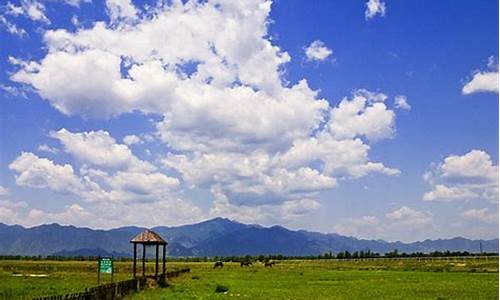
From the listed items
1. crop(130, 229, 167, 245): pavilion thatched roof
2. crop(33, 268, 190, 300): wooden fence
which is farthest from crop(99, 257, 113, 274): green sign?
crop(130, 229, 167, 245): pavilion thatched roof

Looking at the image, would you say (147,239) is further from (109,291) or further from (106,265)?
(109,291)

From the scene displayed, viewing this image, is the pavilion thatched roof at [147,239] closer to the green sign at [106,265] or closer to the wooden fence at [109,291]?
the wooden fence at [109,291]

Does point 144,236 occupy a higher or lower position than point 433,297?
higher

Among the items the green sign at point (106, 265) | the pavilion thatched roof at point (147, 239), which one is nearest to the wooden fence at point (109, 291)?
the green sign at point (106, 265)

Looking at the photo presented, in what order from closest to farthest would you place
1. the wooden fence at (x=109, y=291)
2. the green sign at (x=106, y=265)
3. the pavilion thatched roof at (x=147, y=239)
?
1. the wooden fence at (x=109, y=291)
2. the green sign at (x=106, y=265)
3. the pavilion thatched roof at (x=147, y=239)

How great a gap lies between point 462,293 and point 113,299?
22618 mm

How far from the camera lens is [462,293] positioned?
39094 mm

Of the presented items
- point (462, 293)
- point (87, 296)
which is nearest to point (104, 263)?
point (87, 296)

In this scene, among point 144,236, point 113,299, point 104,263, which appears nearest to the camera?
point 113,299

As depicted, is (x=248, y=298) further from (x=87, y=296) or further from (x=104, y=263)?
(x=87, y=296)

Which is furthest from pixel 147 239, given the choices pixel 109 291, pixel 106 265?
pixel 109 291

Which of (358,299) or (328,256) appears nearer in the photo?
(358,299)

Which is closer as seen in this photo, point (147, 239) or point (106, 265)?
point (106, 265)

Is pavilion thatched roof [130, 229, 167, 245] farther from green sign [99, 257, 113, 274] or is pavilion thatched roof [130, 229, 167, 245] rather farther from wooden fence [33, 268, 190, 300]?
green sign [99, 257, 113, 274]
